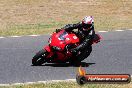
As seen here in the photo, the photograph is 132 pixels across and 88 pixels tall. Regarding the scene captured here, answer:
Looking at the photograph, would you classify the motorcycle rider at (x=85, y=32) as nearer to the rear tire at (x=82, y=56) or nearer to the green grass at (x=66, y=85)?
the rear tire at (x=82, y=56)

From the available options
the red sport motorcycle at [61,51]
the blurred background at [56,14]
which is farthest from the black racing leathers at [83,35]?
the blurred background at [56,14]

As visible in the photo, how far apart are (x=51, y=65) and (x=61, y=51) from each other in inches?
22.8

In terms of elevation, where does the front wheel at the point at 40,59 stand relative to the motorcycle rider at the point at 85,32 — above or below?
below

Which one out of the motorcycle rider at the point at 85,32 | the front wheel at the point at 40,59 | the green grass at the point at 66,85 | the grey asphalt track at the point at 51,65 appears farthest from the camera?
the front wheel at the point at 40,59

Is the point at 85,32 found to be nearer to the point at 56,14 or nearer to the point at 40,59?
the point at 40,59

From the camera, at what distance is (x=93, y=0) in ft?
103

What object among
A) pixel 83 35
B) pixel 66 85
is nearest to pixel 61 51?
pixel 83 35

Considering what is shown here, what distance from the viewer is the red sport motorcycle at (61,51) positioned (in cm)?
1650

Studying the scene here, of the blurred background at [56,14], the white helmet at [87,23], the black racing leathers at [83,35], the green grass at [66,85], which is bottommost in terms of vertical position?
the blurred background at [56,14]

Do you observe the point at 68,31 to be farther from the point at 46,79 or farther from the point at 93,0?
the point at 93,0

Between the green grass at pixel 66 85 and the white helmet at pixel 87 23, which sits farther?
the white helmet at pixel 87 23

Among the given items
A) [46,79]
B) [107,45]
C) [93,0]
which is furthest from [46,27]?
[46,79]

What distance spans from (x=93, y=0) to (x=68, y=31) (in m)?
14.9

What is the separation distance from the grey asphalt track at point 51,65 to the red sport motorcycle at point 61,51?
0.23 meters
